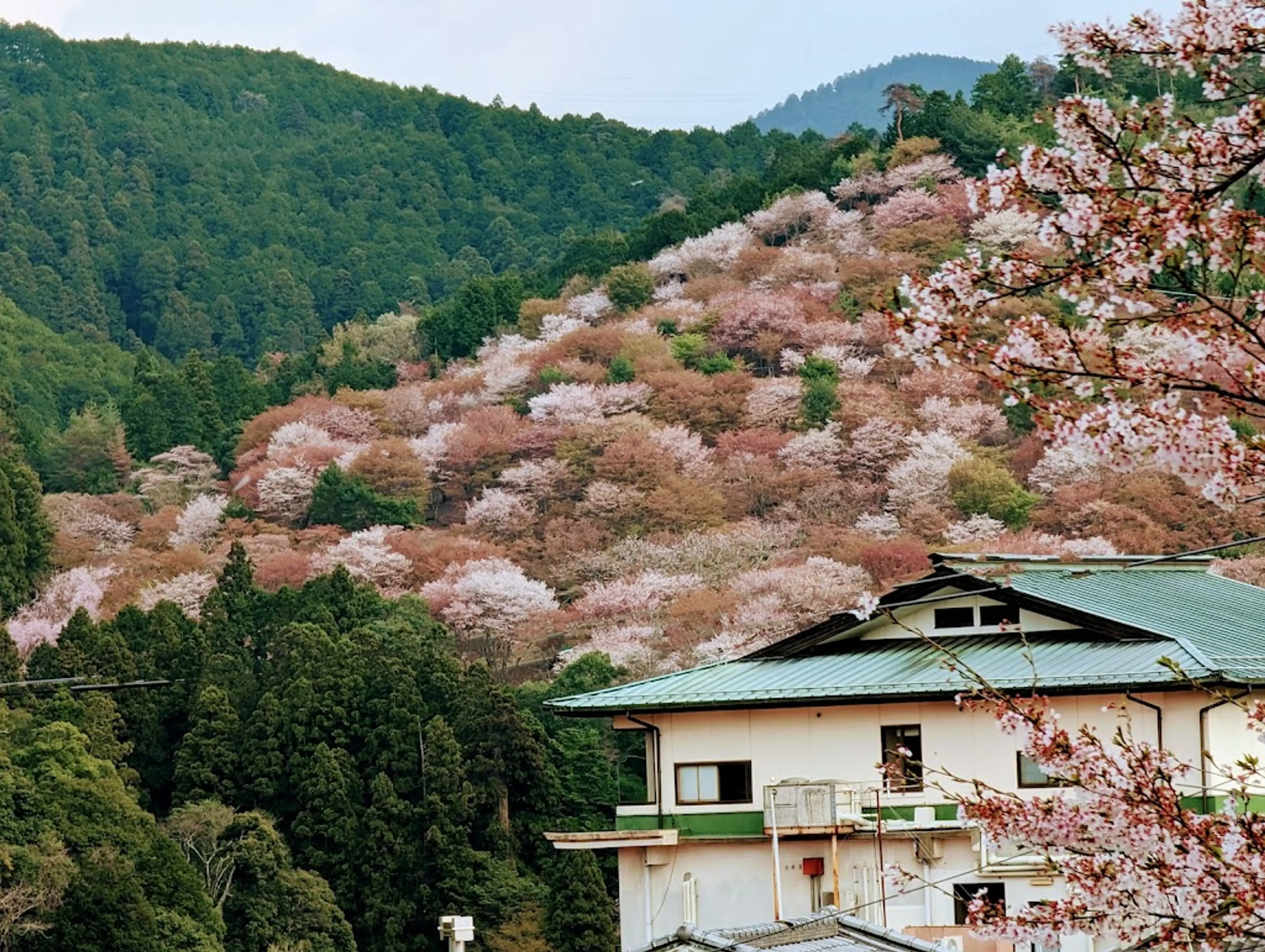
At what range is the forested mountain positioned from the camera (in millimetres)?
112875

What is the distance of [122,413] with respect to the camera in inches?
2992

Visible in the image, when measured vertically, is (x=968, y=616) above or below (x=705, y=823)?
above

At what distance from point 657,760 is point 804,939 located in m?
11.1

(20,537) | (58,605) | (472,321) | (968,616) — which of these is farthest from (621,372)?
(968,616)

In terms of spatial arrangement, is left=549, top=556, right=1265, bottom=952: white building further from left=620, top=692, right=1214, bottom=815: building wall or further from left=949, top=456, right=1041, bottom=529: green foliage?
left=949, top=456, right=1041, bottom=529: green foliage

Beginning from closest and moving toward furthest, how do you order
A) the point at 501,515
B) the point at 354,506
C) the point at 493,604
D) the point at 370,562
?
the point at 493,604 → the point at 370,562 → the point at 501,515 → the point at 354,506

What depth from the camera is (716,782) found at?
23.2 m

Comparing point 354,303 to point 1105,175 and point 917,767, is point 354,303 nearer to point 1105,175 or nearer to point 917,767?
point 917,767

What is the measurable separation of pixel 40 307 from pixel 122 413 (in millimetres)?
33063

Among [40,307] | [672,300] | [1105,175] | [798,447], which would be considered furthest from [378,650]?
[40,307]

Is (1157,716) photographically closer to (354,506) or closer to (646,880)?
(646,880)

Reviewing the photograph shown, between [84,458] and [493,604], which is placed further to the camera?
[84,458]

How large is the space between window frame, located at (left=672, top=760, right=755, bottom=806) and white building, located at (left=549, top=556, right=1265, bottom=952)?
1 centimetres

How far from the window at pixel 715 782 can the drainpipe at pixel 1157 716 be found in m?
3.70
